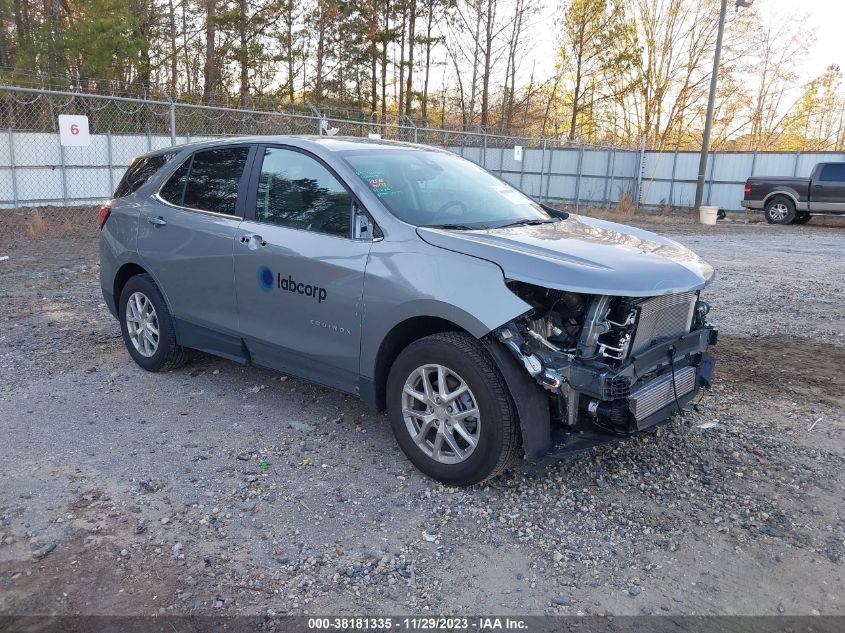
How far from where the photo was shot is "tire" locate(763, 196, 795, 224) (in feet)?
68.5

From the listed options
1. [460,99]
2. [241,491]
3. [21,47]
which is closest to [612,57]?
[460,99]

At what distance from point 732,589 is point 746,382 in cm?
286

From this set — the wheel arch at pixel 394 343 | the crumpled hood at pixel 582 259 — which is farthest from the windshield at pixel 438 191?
the wheel arch at pixel 394 343

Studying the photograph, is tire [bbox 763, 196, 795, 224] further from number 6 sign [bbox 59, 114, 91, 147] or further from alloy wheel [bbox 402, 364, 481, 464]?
alloy wheel [bbox 402, 364, 481, 464]

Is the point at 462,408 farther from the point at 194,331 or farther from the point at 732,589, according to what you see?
the point at 194,331

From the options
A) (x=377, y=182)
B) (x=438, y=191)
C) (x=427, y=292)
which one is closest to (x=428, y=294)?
(x=427, y=292)

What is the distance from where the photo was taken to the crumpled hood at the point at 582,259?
3.21m

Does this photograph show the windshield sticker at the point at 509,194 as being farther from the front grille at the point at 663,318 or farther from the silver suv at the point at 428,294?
the front grille at the point at 663,318

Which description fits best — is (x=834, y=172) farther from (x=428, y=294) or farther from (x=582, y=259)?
(x=428, y=294)

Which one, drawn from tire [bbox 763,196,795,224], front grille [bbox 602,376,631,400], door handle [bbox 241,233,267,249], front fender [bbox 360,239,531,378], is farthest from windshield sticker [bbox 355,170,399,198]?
tire [bbox 763,196,795,224]

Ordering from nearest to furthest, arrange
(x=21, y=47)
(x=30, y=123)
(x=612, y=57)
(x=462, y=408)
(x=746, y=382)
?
(x=462, y=408) < (x=746, y=382) < (x=30, y=123) < (x=21, y=47) < (x=612, y=57)

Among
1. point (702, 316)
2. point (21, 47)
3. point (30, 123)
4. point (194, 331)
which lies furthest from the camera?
point (21, 47)

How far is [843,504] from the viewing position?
3551 mm

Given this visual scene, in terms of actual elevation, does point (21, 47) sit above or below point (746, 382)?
above
